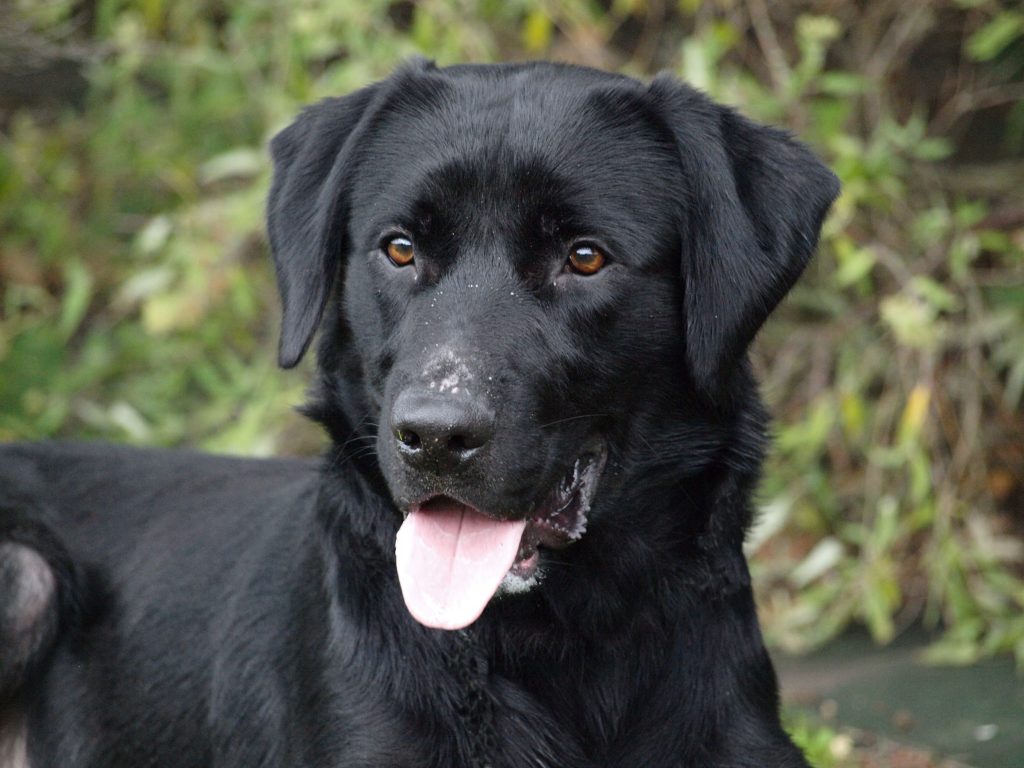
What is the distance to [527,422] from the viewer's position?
8.55 feet

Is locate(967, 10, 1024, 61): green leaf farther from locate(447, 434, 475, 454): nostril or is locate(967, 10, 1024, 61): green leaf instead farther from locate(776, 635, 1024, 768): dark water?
locate(447, 434, 475, 454): nostril

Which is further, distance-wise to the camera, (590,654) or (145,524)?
(145,524)

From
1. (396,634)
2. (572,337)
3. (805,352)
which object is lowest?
(805,352)

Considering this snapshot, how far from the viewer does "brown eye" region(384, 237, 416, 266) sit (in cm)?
288

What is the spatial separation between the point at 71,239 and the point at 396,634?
4529mm

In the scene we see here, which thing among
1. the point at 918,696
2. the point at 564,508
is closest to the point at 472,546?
the point at 564,508

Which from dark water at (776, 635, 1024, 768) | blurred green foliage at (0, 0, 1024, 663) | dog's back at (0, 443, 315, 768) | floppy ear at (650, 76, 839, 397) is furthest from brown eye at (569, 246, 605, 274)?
blurred green foliage at (0, 0, 1024, 663)

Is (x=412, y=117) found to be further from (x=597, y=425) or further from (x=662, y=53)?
(x=662, y=53)

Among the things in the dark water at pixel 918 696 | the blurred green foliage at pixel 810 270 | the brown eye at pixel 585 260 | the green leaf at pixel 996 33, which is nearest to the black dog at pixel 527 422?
the brown eye at pixel 585 260

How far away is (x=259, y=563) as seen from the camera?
11.0 ft

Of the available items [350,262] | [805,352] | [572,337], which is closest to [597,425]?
[572,337]

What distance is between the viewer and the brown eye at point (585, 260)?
110 inches

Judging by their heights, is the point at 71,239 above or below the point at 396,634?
below

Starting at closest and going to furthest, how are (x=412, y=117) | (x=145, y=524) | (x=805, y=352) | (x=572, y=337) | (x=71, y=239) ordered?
(x=572, y=337) < (x=412, y=117) < (x=145, y=524) < (x=805, y=352) < (x=71, y=239)
